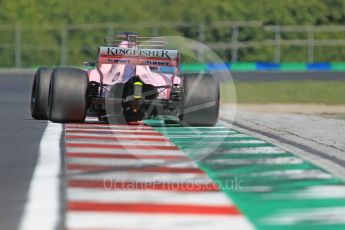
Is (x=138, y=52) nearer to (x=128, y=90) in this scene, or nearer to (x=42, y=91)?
(x=128, y=90)

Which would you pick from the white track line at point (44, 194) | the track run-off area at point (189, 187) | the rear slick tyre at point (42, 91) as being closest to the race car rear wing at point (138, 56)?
the rear slick tyre at point (42, 91)

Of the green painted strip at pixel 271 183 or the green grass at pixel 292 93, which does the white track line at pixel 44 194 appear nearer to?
the green painted strip at pixel 271 183

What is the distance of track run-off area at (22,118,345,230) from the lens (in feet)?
24.6

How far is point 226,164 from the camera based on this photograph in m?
11.1

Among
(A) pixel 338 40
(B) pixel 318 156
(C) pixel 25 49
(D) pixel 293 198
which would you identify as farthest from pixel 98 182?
(A) pixel 338 40

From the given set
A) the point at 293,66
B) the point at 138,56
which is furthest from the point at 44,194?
the point at 293,66

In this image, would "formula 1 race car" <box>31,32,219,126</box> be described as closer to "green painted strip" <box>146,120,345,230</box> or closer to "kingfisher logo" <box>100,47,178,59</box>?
"kingfisher logo" <box>100,47,178,59</box>

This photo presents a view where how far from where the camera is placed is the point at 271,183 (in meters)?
9.55

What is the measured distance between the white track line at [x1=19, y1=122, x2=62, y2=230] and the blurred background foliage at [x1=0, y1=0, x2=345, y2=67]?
42659mm

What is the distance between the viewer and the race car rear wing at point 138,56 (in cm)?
1645

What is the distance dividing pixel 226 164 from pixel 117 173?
1.54m

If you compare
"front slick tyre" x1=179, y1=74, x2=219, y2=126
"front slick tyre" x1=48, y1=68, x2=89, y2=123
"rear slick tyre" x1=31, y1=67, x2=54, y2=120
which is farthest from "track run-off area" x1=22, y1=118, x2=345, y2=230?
"rear slick tyre" x1=31, y1=67, x2=54, y2=120

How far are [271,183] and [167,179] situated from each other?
3.28 feet

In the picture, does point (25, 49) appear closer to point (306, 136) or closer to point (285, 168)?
point (306, 136)
